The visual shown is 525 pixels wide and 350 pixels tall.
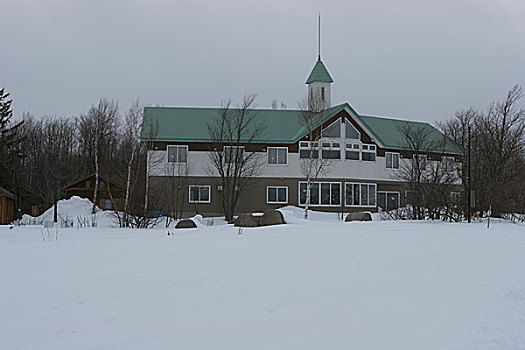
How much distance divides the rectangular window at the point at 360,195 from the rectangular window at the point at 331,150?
1.97m

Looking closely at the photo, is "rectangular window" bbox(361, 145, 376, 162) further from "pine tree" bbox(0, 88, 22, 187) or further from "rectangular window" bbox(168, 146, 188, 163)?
"pine tree" bbox(0, 88, 22, 187)

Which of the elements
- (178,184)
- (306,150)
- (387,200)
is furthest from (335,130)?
(178,184)

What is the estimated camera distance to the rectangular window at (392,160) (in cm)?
3812

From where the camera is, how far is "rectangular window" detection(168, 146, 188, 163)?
3566 cm

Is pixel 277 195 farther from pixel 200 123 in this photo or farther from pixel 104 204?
pixel 104 204

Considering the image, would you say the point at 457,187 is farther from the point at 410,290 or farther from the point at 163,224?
the point at 410,290

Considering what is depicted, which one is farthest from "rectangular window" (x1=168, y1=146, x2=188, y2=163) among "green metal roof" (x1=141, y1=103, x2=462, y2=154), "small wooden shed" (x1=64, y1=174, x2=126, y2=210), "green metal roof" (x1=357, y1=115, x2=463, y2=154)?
"green metal roof" (x1=357, y1=115, x2=463, y2=154)

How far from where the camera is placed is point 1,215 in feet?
100

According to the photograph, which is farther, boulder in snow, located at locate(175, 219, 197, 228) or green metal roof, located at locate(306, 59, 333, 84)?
green metal roof, located at locate(306, 59, 333, 84)

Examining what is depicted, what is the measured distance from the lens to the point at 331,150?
119ft

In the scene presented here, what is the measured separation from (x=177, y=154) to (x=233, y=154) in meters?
3.69

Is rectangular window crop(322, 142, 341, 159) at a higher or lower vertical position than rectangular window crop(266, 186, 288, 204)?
higher

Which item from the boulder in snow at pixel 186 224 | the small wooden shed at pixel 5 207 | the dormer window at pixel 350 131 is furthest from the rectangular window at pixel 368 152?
the small wooden shed at pixel 5 207

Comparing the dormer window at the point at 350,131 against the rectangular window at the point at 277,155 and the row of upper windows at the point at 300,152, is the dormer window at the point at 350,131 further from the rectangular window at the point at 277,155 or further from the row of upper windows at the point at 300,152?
the rectangular window at the point at 277,155
